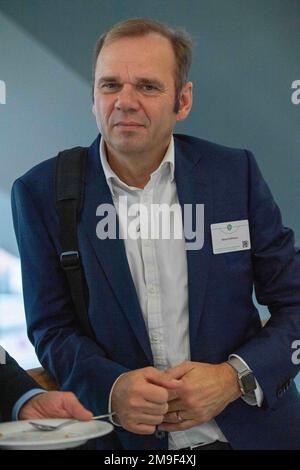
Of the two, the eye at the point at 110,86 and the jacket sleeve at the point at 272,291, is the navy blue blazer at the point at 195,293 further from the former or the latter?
the eye at the point at 110,86

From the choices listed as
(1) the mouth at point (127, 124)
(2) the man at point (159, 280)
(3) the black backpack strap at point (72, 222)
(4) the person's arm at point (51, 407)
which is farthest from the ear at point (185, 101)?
(4) the person's arm at point (51, 407)

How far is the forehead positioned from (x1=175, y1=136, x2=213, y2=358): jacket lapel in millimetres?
176

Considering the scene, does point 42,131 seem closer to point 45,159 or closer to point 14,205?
point 45,159

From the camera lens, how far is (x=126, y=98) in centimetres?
134

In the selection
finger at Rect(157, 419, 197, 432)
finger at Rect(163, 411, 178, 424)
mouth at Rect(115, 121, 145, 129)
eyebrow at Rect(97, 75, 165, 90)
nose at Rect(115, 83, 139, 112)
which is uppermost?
eyebrow at Rect(97, 75, 165, 90)

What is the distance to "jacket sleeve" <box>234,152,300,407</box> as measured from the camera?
142 centimetres

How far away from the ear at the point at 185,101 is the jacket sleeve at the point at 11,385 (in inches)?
23.4

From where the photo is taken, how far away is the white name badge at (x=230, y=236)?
1408 mm

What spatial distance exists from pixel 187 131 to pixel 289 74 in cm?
26

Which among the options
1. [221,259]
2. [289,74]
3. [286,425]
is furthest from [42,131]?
[286,425]

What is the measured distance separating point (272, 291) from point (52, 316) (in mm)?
455

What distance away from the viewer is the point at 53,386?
1415mm

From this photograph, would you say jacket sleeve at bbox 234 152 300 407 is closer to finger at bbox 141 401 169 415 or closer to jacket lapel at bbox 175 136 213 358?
jacket lapel at bbox 175 136 213 358

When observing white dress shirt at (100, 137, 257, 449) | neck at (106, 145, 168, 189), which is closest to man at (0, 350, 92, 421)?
white dress shirt at (100, 137, 257, 449)
